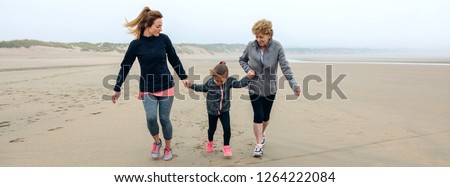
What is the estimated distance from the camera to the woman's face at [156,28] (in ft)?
12.5

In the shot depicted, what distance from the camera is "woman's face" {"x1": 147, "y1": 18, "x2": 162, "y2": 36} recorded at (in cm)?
380

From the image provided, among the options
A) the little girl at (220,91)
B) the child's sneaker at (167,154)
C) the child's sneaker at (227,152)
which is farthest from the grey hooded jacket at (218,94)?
the child's sneaker at (167,154)

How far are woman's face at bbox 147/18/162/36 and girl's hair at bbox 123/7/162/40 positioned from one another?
0.03 metres

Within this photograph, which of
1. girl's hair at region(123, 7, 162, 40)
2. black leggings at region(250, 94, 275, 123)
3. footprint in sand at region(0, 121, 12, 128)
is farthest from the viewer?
footprint in sand at region(0, 121, 12, 128)

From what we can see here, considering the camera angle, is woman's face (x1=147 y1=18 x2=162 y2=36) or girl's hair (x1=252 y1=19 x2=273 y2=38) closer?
woman's face (x1=147 y1=18 x2=162 y2=36)

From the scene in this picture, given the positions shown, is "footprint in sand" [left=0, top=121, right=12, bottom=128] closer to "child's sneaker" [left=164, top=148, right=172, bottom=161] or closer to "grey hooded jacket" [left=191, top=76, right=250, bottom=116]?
"child's sneaker" [left=164, top=148, right=172, bottom=161]

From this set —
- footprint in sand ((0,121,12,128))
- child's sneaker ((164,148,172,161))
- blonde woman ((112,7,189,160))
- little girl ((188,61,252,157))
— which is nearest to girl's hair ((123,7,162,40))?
blonde woman ((112,7,189,160))

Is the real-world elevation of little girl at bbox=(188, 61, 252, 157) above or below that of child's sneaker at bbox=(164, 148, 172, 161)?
above

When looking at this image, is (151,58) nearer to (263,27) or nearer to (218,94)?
(218,94)

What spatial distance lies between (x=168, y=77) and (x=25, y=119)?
3.74 m

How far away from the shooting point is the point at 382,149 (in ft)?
14.7

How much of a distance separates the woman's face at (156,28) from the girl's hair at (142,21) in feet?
0.10

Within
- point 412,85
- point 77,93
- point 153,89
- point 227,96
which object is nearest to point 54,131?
point 153,89

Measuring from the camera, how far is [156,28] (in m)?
3.83
